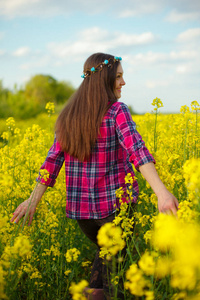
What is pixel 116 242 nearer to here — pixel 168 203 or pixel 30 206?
pixel 168 203

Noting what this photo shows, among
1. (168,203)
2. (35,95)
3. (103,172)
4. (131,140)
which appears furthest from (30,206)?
(35,95)

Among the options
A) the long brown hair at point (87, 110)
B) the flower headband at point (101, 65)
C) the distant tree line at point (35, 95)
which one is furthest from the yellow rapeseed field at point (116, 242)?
the distant tree line at point (35, 95)

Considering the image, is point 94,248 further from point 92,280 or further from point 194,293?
point 194,293

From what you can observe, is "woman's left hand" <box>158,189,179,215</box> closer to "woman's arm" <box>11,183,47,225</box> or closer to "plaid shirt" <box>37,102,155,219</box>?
"plaid shirt" <box>37,102,155,219</box>

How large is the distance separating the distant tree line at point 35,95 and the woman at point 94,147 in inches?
488

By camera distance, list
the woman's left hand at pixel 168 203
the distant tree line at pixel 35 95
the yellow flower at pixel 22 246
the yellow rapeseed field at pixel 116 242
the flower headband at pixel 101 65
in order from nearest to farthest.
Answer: the yellow rapeseed field at pixel 116 242
the yellow flower at pixel 22 246
the woman's left hand at pixel 168 203
the flower headband at pixel 101 65
the distant tree line at pixel 35 95

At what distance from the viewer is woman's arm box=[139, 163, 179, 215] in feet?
5.83

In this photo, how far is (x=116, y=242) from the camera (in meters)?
1.64

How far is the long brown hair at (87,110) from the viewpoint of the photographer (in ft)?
7.25

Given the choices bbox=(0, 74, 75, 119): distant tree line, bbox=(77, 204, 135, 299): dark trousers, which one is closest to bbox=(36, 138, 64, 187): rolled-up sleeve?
bbox=(77, 204, 135, 299): dark trousers

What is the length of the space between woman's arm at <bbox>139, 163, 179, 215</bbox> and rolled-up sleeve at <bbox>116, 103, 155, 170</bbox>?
0.04 metres

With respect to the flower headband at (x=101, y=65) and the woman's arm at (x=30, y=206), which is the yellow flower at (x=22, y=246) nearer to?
the woman's arm at (x=30, y=206)

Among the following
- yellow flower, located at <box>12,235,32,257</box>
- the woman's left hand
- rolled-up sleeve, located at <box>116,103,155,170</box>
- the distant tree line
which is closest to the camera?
yellow flower, located at <box>12,235,32,257</box>

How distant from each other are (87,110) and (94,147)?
0.26m
